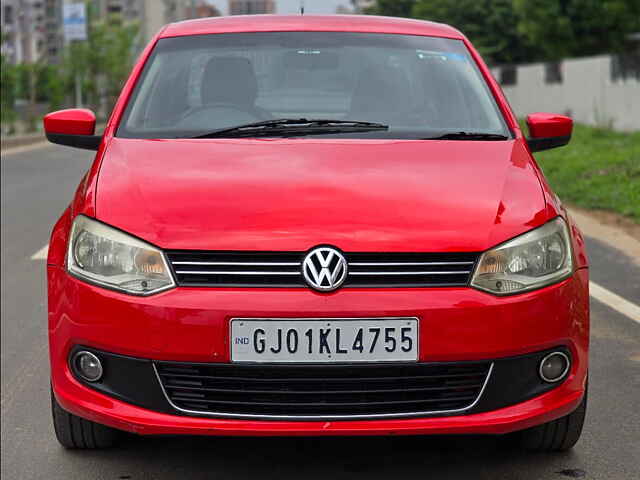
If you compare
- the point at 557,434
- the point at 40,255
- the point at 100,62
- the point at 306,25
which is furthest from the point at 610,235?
the point at 100,62

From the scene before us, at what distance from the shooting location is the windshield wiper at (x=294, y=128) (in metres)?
4.45

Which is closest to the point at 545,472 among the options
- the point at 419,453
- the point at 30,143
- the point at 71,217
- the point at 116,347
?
the point at 419,453

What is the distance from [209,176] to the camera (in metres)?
3.89

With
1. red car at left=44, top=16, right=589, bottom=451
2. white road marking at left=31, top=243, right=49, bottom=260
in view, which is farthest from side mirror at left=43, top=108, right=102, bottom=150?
white road marking at left=31, top=243, right=49, bottom=260

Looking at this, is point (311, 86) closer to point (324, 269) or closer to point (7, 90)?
point (324, 269)

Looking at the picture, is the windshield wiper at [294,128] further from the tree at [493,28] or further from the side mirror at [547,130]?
the tree at [493,28]

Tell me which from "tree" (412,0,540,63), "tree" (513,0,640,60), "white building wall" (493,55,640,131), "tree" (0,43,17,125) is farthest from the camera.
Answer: "tree" (412,0,540,63)

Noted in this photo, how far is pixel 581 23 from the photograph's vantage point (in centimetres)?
3650

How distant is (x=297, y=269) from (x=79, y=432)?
102cm

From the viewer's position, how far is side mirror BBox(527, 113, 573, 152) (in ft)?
16.3

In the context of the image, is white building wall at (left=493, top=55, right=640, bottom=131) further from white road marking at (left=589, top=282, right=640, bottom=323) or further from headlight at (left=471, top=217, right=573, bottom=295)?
headlight at (left=471, top=217, right=573, bottom=295)

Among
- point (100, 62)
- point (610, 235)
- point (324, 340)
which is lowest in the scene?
point (100, 62)

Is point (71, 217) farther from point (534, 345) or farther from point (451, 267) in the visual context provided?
point (534, 345)

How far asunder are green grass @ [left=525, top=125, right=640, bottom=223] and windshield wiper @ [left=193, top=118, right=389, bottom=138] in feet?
21.8
